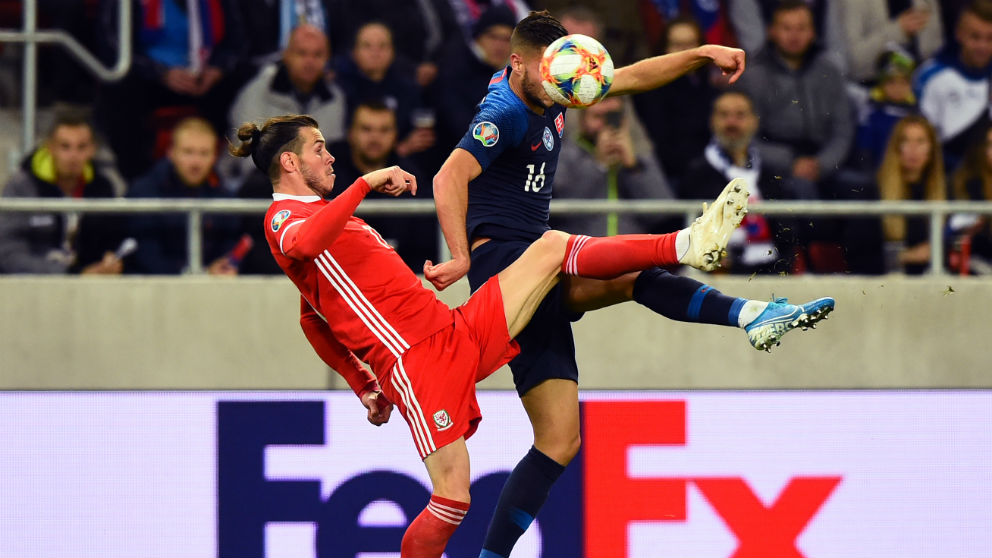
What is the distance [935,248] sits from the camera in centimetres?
790

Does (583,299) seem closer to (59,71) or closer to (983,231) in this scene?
(983,231)

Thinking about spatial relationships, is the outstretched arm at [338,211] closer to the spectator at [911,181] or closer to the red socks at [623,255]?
the red socks at [623,255]

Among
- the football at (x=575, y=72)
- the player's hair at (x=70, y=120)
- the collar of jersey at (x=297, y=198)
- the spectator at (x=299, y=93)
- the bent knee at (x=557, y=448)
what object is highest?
A: the spectator at (x=299, y=93)

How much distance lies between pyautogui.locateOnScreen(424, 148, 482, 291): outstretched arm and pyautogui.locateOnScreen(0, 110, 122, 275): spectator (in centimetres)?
316

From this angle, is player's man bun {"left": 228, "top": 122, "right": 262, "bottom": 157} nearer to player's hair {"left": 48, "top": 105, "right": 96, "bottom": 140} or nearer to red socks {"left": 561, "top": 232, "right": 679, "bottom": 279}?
red socks {"left": 561, "top": 232, "right": 679, "bottom": 279}

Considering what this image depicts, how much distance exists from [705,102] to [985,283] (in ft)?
5.77

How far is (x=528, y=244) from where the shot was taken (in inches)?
225

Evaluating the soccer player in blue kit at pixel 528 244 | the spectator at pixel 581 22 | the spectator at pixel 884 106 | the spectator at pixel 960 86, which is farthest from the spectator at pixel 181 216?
the spectator at pixel 960 86

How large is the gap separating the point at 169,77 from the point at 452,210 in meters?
3.53

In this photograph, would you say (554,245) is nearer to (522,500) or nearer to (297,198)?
(297,198)

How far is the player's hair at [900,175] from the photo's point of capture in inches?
318

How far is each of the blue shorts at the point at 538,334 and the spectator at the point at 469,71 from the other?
2351 millimetres

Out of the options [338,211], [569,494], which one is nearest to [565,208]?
[569,494]

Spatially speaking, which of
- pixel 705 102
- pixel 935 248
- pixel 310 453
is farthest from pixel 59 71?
pixel 935 248
